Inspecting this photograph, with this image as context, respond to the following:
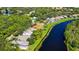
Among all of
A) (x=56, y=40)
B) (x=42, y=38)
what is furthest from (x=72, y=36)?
(x=42, y=38)

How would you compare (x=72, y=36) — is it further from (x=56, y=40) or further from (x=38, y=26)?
(x=38, y=26)

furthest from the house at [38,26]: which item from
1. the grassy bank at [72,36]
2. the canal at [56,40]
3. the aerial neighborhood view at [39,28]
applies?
the grassy bank at [72,36]

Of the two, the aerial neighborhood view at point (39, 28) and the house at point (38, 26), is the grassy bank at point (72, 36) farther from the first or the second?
the house at point (38, 26)

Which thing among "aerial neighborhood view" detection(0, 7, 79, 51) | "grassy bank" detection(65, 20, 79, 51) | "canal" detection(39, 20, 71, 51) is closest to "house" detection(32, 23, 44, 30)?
"aerial neighborhood view" detection(0, 7, 79, 51)
